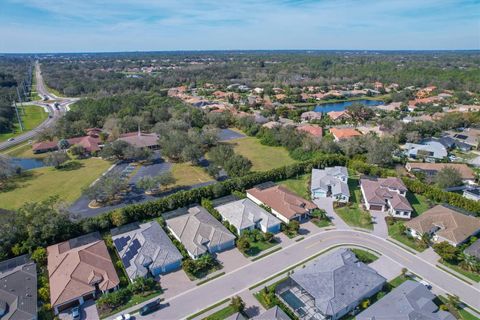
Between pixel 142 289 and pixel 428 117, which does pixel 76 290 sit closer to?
pixel 142 289

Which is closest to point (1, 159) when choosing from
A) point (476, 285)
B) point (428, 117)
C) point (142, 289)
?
point (142, 289)

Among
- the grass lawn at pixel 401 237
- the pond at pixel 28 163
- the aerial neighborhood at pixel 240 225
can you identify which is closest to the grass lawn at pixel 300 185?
the aerial neighborhood at pixel 240 225

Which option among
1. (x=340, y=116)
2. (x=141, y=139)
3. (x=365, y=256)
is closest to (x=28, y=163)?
(x=141, y=139)

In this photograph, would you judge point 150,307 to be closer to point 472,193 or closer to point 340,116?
point 472,193

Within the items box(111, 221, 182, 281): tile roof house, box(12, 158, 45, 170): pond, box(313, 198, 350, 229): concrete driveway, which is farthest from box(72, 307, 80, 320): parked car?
box(12, 158, 45, 170): pond

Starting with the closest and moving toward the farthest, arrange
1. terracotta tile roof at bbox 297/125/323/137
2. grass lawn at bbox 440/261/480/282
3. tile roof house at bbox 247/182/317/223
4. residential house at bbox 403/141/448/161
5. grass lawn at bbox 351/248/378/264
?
grass lawn at bbox 440/261/480/282
grass lawn at bbox 351/248/378/264
tile roof house at bbox 247/182/317/223
residential house at bbox 403/141/448/161
terracotta tile roof at bbox 297/125/323/137

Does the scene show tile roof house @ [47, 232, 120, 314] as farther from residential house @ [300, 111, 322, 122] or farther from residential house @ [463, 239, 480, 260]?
residential house @ [300, 111, 322, 122]
